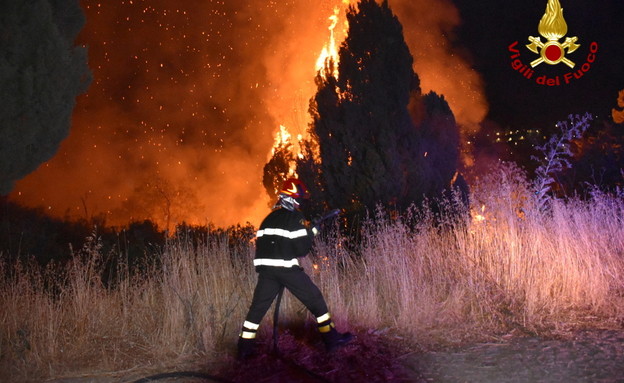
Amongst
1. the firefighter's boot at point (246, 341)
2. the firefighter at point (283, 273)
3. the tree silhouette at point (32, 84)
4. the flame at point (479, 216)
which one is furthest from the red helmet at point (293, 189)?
the tree silhouette at point (32, 84)

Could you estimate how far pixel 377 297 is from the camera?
7.29 meters

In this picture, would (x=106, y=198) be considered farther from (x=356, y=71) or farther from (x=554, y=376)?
(x=554, y=376)

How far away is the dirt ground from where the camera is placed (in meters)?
4.80

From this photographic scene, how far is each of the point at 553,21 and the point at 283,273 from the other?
11.6m

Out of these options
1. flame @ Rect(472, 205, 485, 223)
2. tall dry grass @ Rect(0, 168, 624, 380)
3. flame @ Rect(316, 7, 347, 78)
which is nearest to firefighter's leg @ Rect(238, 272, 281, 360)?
tall dry grass @ Rect(0, 168, 624, 380)

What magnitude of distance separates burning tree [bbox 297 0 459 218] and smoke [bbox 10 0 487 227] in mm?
5122

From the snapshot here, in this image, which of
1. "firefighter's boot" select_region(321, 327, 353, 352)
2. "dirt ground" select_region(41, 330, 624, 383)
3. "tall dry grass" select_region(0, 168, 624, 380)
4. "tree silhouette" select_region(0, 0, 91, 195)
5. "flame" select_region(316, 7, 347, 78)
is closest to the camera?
"dirt ground" select_region(41, 330, 624, 383)

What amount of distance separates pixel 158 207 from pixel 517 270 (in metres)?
16.8

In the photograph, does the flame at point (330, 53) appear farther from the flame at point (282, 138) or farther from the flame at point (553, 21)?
the flame at point (553, 21)

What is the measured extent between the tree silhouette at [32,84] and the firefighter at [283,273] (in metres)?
4.04

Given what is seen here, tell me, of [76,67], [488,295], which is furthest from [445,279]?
[76,67]

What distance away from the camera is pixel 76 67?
26.5 ft

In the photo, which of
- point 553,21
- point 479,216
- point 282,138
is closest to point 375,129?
point 479,216

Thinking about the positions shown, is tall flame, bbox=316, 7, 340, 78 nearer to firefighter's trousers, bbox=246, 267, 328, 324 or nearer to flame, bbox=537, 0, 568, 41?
flame, bbox=537, 0, 568, 41
